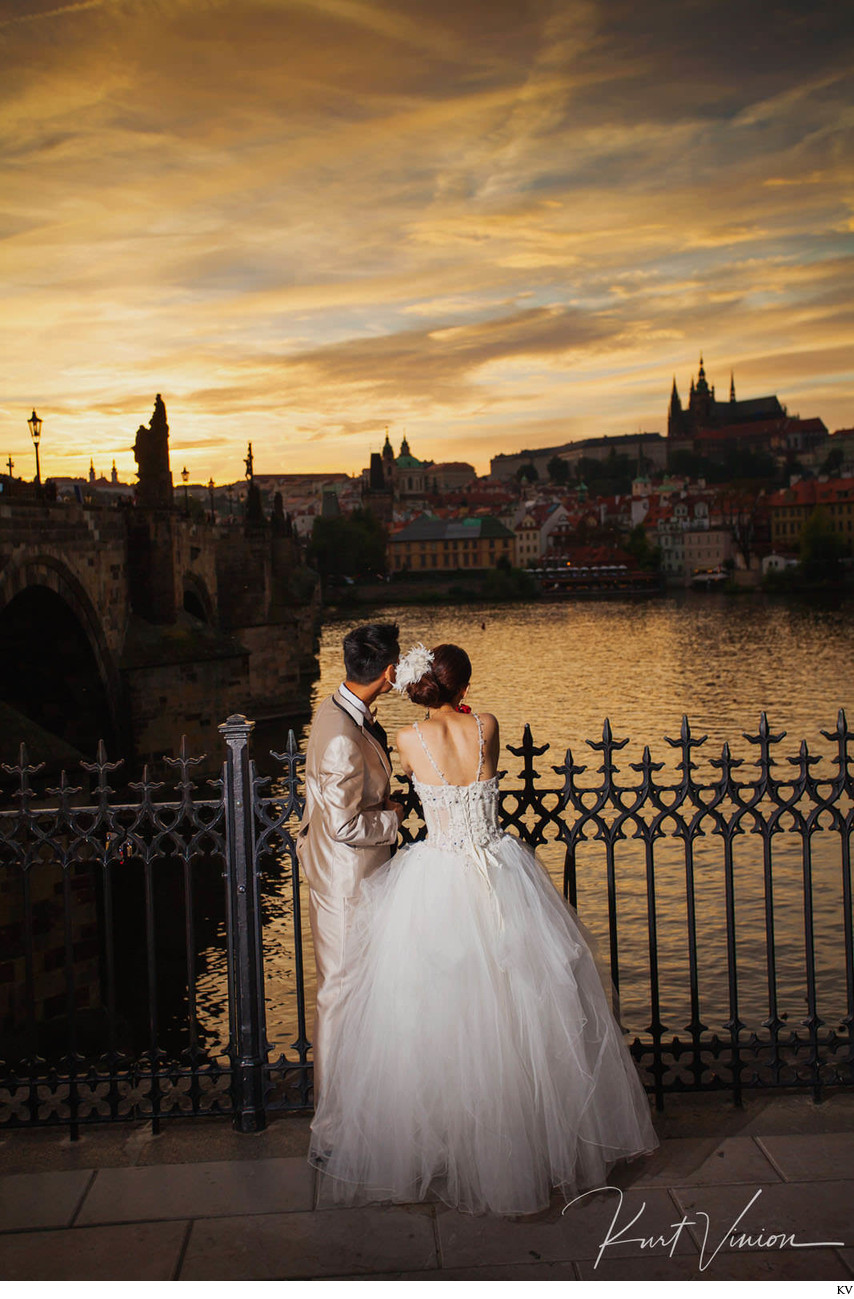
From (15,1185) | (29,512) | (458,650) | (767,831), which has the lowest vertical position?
(15,1185)

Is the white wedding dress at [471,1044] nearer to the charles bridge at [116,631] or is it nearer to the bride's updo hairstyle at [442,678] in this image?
the bride's updo hairstyle at [442,678]

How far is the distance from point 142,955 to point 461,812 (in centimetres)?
1080

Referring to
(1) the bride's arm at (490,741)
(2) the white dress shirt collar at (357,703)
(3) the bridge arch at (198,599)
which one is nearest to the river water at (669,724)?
(1) the bride's arm at (490,741)

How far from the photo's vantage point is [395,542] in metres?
127

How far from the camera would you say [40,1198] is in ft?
11.3

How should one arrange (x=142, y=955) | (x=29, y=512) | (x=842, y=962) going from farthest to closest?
(x=29, y=512), (x=142, y=955), (x=842, y=962)

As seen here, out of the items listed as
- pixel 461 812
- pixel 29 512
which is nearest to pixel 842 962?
pixel 461 812

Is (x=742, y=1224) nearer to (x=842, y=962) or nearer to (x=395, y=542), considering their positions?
(x=842, y=962)

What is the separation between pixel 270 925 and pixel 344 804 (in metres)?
10.9

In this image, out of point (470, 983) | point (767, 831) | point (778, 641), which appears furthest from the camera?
point (778, 641)

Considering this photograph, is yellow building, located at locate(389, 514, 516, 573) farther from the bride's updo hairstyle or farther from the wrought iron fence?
the bride's updo hairstyle

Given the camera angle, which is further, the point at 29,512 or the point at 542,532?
the point at 542,532

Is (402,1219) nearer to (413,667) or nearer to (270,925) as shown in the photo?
(413,667)

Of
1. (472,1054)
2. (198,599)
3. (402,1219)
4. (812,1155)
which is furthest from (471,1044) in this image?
(198,599)
